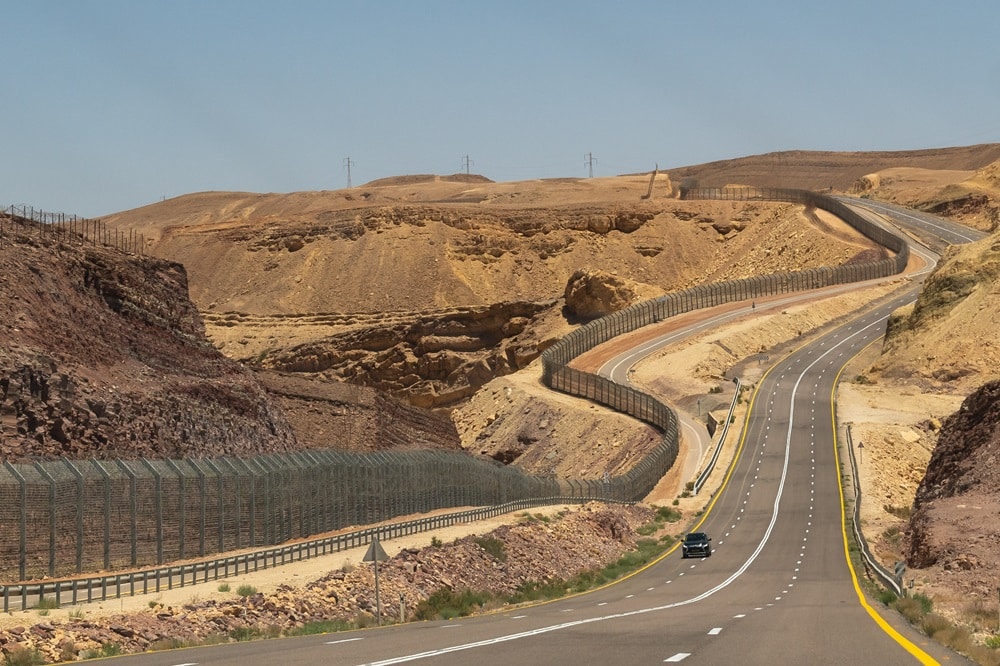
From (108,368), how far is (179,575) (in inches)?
982

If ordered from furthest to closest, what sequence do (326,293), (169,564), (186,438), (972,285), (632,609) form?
(326,293), (972,285), (186,438), (169,564), (632,609)

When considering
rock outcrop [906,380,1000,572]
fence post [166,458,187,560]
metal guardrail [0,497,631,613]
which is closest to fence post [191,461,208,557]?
fence post [166,458,187,560]

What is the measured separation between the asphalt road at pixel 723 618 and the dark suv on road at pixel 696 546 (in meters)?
0.44

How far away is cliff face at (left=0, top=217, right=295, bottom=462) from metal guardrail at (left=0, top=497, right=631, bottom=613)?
10820mm

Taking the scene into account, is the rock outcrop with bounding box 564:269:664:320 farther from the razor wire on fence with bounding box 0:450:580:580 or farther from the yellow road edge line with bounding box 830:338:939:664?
the razor wire on fence with bounding box 0:450:580:580

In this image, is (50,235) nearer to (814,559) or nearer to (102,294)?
(102,294)

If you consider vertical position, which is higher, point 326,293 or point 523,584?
point 326,293

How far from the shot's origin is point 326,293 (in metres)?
175

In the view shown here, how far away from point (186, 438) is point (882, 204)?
15728 centimetres

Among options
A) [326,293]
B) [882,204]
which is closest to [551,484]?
[326,293]

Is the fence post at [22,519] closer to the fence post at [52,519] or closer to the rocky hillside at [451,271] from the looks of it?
the fence post at [52,519]

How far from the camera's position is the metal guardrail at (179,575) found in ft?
93.3

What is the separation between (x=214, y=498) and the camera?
3994cm

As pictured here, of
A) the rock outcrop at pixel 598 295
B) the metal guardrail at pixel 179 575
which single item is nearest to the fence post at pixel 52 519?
the metal guardrail at pixel 179 575
